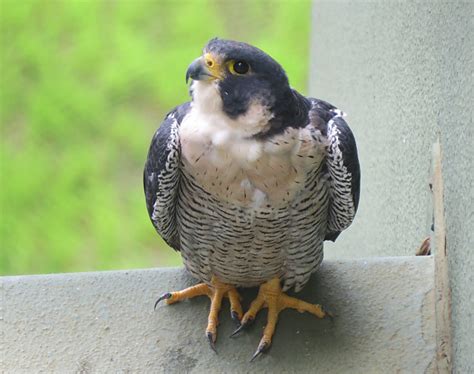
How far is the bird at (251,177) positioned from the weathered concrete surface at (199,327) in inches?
2.3

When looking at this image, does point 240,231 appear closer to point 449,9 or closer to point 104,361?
point 104,361

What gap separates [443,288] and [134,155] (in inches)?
154

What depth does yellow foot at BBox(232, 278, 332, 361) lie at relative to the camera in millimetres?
3080

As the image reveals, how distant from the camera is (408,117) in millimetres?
3391

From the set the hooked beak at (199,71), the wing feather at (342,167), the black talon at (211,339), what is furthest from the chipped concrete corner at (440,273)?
the hooked beak at (199,71)

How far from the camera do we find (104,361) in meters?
2.99

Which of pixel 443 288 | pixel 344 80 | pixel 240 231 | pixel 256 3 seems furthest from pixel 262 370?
pixel 256 3

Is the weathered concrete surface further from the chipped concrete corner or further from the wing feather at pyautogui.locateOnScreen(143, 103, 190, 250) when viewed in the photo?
the wing feather at pyautogui.locateOnScreen(143, 103, 190, 250)

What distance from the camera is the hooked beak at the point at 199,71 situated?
103 inches

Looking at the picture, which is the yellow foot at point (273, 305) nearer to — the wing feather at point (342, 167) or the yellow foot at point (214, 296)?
the yellow foot at point (214, 296)

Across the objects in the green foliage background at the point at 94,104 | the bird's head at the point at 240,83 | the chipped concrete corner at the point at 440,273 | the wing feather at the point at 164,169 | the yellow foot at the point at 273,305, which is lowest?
the green foliage background at the point at 94,104

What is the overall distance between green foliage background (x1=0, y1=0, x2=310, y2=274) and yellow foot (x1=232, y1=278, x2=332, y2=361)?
3034 millimetres

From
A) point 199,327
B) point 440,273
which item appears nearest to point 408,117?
point 440,273

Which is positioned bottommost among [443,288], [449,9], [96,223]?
[96,223]
